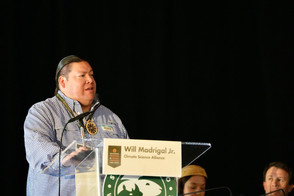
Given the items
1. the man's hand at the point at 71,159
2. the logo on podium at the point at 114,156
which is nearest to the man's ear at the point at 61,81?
the man's hand at the point at 71,159

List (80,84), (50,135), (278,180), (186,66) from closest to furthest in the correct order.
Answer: (50,135) → (80,84) → (278,180) → (186,66)

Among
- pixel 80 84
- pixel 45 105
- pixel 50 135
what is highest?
pixel 80 84

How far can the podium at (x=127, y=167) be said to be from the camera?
2.20m

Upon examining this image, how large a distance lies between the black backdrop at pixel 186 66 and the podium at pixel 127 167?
2.36 metres

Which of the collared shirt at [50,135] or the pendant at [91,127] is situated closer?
the collared shirt at [50,135]

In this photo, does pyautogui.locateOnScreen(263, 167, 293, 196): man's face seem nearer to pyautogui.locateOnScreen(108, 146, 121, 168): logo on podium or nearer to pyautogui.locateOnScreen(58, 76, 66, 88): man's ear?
pyautogui.locateOnScreen(58, 76, 66, 88): man's ear

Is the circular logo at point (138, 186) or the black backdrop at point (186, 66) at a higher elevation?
the black backdrop at point (186, 66)

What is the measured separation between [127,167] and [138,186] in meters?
0.10

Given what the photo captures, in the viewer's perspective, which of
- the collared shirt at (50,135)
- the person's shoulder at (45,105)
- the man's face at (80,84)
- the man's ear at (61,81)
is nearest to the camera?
the collared shirt at (50,135)

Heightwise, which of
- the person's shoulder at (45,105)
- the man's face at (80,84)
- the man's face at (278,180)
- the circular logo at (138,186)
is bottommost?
the circular logo at (138,186)

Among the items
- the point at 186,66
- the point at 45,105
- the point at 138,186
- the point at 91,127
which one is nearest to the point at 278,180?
the point at 186,66

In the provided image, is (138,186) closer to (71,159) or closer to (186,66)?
(71,159)

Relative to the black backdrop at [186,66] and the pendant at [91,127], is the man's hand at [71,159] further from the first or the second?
the black backdrop at [186,66]

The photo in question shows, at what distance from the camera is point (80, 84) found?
354cm
